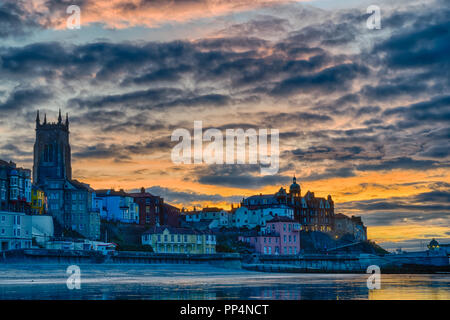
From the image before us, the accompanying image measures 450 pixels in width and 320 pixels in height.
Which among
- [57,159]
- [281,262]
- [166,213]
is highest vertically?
[57,159]

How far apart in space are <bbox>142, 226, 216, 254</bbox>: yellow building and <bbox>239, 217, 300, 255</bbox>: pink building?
10.8 metres

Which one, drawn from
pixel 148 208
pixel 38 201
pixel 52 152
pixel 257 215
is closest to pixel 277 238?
pixel 257 215

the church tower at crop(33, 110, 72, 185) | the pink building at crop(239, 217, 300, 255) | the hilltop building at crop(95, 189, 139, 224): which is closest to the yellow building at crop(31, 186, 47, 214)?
the hilltop building at crop(95, 189, 139, 224)

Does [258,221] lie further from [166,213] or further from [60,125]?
[60,125]

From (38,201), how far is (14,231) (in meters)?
18.2

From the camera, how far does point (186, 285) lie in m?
53.5

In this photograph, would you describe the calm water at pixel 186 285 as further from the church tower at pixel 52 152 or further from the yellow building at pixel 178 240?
the church tower at pixel 52 152

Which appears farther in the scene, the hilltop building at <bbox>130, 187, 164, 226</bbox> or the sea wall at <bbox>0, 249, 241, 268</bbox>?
the hilltop building at <bbox>130, 187, 164, 226</bbox>

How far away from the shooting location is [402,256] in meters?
116

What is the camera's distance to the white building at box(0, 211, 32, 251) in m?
93.7

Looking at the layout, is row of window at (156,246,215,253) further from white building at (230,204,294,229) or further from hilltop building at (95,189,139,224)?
white building at (230,204,294,229)

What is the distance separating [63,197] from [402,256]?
66379mm
